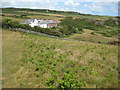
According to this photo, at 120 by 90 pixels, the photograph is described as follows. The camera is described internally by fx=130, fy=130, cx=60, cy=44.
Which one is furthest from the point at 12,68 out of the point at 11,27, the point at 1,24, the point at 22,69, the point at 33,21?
the point at 33,21

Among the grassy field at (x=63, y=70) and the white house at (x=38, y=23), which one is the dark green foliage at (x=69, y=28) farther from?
the grassy field at (x=63, y=70)

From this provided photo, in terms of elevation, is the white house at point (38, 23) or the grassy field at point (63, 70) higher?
the white house at point (38, 23)

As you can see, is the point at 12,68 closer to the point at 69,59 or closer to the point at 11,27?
the point at 69,59

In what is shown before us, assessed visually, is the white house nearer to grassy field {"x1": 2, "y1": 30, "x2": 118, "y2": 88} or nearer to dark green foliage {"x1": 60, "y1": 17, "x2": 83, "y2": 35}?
dark green foliage {"x1": 60, "y1": 17, "x2": 83, "y2": 35}

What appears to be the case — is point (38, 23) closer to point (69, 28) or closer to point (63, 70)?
point (69, 28)

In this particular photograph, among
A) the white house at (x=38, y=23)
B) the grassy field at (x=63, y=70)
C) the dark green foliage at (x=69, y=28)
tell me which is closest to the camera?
the grassy field at (x=63, y=70)

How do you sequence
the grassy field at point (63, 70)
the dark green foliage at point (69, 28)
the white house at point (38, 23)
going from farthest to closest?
the white house at point (38, 23) < the dark green foliage at point (69, 28) < the grassy field at point (63, 70)

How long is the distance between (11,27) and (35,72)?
1428 inches

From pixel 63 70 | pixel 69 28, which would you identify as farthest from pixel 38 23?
pixel 63 70

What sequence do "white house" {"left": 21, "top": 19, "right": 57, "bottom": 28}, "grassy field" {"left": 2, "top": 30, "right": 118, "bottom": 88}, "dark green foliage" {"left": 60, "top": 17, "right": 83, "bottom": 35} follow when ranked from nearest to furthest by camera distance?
"grassy field" {"left": 2, "top": 30, "right": 118, "bottom": 88}, "dark green foliage" {"left": 60, "top": 17, "right": 83, "bottom": 35}, "white house" {"left": 21, "top": 19, "right": 57, "bottom": 28}

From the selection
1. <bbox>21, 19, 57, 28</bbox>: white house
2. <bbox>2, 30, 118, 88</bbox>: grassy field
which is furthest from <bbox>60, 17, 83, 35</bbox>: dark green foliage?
<bbox>2, 30, 118, 88</bbox>: grassy field

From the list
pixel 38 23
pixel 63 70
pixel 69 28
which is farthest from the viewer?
pixel 69 28

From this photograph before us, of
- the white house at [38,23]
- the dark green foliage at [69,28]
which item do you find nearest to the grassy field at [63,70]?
the dark green foliage at [69,28]

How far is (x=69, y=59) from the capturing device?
15195 mm
